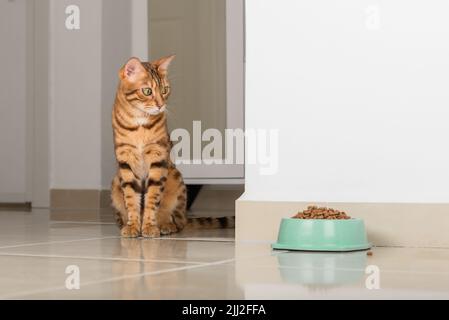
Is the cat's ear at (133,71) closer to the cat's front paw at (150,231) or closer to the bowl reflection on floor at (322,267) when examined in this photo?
the cat's front paw at (150,231)

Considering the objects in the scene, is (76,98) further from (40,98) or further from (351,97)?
(351,97)

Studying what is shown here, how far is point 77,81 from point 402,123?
2.66 metres

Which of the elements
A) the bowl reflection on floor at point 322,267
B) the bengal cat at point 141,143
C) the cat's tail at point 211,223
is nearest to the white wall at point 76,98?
the cat's tail at point 211,223

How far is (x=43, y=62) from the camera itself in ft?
14.8

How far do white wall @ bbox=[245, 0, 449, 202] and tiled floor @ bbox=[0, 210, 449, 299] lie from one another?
189 millimetres

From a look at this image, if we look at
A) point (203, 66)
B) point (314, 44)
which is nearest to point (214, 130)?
point (203, 66)

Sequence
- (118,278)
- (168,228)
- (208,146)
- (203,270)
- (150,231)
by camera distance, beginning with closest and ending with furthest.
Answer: (118,278) → (203,270) → (150,231) → (168,228) → (208,146)

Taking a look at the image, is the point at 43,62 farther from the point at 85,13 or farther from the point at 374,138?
the point at 374,138

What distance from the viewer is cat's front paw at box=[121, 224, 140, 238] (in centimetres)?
224

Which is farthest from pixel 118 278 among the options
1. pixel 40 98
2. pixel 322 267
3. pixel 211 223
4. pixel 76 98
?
pixel 40 98

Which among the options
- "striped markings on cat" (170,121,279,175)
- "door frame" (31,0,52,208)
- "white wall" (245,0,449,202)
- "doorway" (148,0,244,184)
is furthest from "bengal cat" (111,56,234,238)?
"door frame" (31,0,52,208)

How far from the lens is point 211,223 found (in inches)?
103

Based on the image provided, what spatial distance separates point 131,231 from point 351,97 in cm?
71
